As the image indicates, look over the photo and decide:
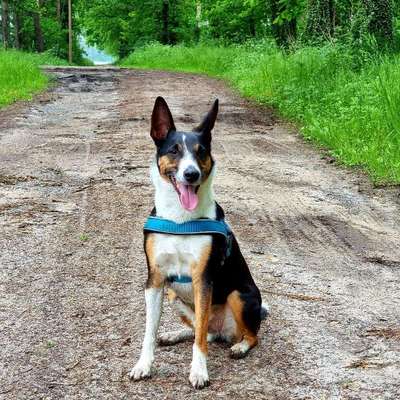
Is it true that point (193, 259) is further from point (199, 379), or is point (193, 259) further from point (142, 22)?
point (142, 22)

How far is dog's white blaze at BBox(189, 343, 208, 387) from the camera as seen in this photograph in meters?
3.47

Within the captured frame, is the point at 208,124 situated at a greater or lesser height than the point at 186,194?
greater

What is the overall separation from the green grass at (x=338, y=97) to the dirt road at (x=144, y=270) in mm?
413

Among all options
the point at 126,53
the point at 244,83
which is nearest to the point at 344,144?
the point at 244,83

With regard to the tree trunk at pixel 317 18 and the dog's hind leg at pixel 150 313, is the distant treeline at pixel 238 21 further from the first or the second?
the dog's hind leg at pixel 150 313

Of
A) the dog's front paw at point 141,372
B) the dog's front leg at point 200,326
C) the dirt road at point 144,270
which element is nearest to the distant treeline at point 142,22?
the dirt road at point 144,270

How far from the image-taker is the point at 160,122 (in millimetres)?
3699

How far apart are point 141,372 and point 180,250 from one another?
69 centimetres

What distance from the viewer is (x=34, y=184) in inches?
308

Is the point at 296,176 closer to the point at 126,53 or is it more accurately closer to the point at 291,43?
the point at 291,43

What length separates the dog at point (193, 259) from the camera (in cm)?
346

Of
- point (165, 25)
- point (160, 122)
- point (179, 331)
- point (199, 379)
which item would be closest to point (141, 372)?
point (199, 379)

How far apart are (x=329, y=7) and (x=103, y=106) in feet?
26.3

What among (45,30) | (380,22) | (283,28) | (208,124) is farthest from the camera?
(45,30)
